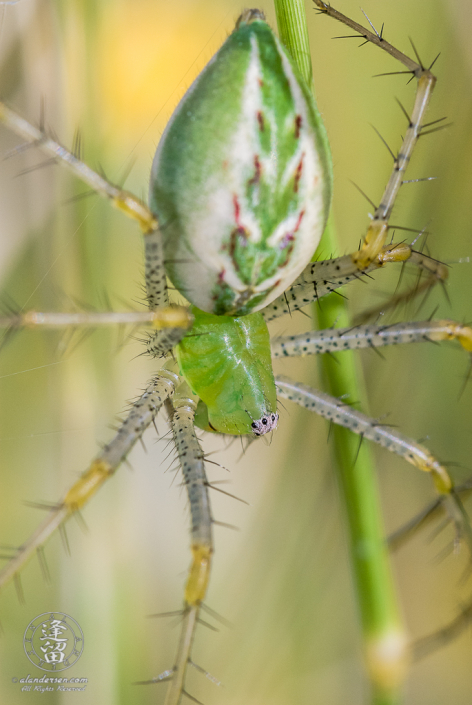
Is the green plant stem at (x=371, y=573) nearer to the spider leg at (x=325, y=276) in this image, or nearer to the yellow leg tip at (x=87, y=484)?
the spider leg at (x=325, y=276)

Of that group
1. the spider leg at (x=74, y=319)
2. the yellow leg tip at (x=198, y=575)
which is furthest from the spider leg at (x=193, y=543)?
the spider leg at (x=74, y=319)

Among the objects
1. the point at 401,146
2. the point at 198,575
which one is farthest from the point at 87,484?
the point at 401,146

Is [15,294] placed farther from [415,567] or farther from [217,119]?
[415,567]

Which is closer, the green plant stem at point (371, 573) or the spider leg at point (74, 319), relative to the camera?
the spider leg at point (74, 319)

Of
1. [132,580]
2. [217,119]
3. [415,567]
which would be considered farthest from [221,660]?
[217,119]

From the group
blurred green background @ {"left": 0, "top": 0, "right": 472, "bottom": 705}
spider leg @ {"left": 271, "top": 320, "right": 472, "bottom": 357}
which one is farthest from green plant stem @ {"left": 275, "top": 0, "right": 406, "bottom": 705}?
blurred green background @ {"left": 0, "top": 0, "right": 472, "bottom": 705}

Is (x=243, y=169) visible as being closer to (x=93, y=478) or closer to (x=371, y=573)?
(x=93, y=478)

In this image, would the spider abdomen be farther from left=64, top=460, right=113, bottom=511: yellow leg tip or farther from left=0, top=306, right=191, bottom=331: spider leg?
left=64, top=460, right=113, bottom=511: yellow leg tip
